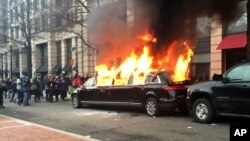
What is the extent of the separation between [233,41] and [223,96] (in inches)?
370

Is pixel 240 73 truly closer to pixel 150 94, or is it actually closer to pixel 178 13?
pixel 150 94

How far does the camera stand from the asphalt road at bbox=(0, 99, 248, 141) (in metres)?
9.18

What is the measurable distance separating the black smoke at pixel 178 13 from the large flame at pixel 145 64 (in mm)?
354

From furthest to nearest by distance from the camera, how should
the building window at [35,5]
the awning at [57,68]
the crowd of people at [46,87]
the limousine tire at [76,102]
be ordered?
the awning at [57,68]
the building window at [35,5]
the crowd of people at [46,87]
the limousine tire at [76,102]

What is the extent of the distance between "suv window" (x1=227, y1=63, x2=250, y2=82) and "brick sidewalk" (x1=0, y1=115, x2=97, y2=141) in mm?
3690

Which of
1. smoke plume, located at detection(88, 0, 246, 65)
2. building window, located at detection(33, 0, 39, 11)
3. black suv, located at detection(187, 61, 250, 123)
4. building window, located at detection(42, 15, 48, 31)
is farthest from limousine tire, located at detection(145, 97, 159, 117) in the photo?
building window, located at detection(33, 0, 39, 11)

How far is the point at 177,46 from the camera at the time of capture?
15.0 metres

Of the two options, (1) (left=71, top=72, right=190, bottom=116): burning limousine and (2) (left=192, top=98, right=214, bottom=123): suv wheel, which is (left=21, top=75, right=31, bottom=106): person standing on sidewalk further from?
(2) (left=192, top=98, right=214, bottom=123): suv wheel

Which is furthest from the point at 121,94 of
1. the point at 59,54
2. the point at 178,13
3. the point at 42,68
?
the point at 42,68

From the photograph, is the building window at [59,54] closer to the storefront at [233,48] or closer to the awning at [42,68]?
the awning at [42,68]

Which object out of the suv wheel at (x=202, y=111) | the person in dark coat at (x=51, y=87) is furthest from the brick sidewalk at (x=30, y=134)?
the person in dark coat at (x=51, y=87)

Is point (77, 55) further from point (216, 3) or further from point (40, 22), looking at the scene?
point (216, 3)

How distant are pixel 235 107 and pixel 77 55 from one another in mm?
23034

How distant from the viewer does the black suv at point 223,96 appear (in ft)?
31.6
